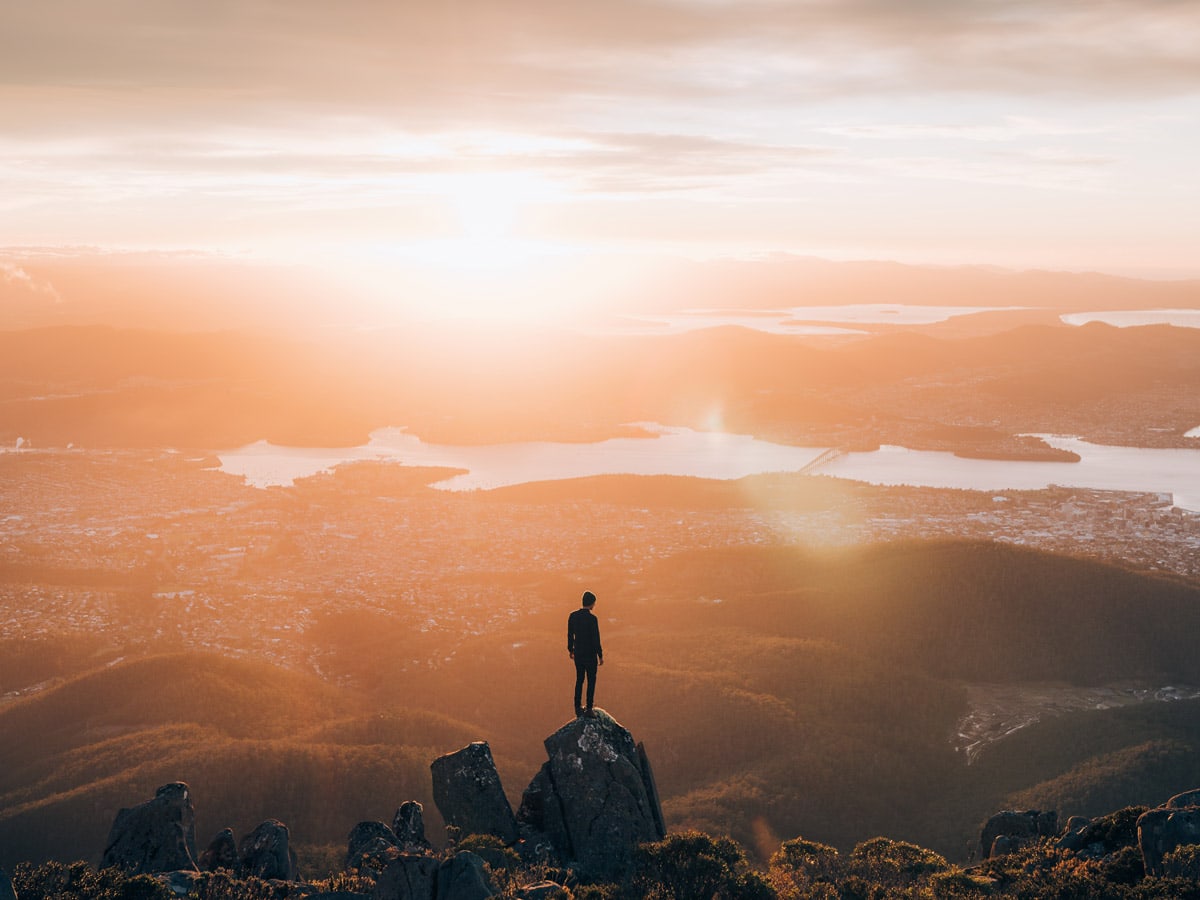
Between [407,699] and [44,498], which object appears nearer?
[407,699]

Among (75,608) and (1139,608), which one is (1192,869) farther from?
(75,608)

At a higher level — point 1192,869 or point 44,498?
point 44,498

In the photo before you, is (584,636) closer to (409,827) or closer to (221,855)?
(409,827)

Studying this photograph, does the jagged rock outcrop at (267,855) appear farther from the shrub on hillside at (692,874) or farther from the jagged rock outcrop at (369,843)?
the shrub on hillside at (692,874)

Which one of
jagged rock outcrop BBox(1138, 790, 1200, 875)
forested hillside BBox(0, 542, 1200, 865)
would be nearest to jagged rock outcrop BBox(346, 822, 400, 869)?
forested hillside BBox(0, 542, 1200, 865)

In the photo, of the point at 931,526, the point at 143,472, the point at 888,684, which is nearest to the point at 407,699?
the point at 888,684

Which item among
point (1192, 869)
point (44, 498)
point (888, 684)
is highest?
point (44, 498)
